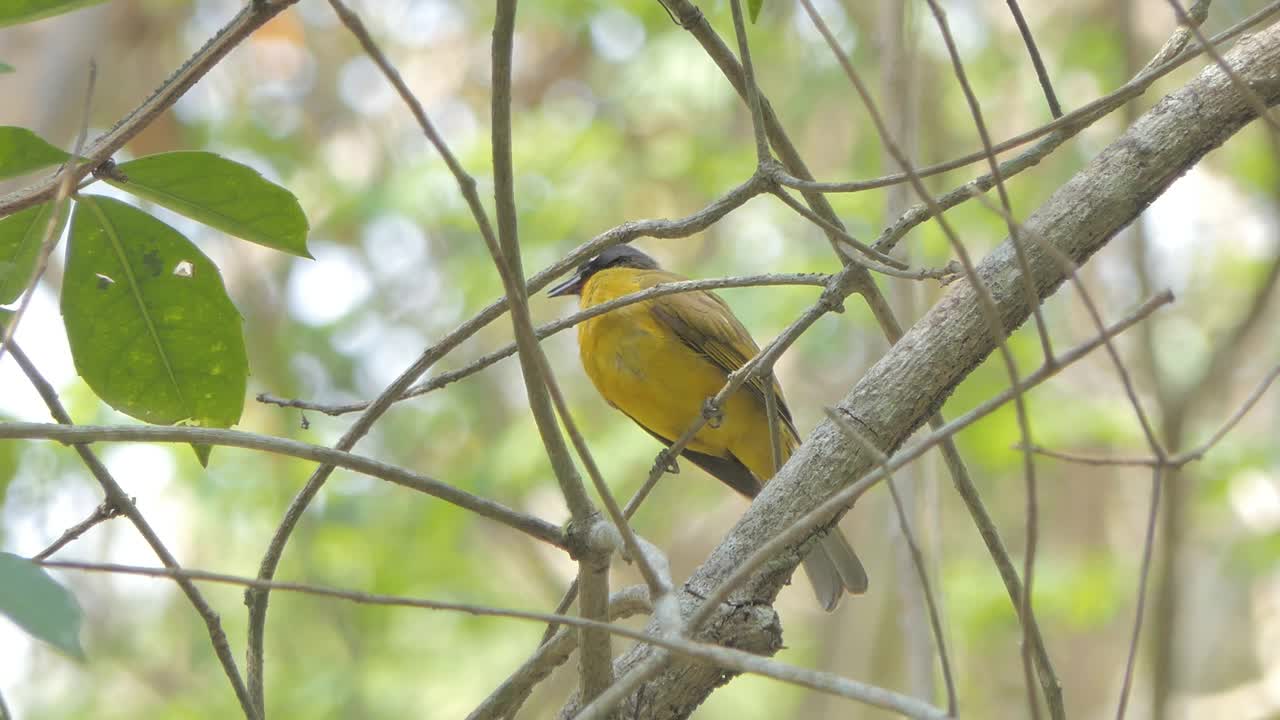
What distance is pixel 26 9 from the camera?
159 centimetres

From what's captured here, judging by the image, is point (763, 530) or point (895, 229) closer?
point (763, 530)

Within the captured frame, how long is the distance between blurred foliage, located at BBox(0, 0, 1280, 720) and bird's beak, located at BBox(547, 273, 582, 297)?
1483 millimetres

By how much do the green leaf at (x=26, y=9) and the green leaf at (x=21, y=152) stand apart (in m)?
0.02

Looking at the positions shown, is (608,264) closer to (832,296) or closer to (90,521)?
(832,296)

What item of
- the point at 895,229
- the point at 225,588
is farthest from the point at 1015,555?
the point at 895,229

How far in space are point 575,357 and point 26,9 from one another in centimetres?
882

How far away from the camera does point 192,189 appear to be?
174cm

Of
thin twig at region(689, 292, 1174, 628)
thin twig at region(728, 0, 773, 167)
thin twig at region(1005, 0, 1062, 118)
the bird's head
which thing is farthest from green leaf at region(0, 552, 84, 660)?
the bird's head

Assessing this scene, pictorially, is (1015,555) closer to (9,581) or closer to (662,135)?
(662,135)

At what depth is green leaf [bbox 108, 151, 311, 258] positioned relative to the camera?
170 cm

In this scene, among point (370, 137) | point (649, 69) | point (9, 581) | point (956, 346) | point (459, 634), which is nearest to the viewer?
point (9, 581)

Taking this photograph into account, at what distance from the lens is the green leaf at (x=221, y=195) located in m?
1.70

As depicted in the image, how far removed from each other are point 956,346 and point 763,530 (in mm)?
393

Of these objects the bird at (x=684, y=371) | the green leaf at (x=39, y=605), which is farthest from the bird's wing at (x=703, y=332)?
the green leaf at (x=39, y=605)
